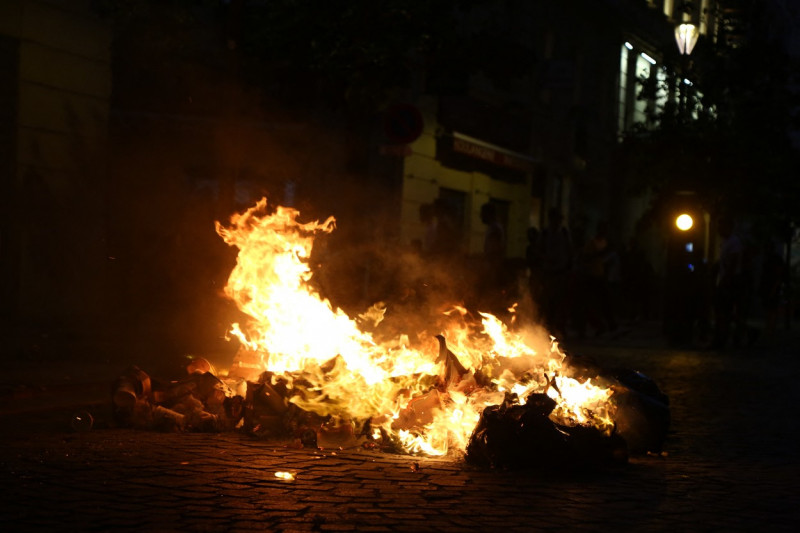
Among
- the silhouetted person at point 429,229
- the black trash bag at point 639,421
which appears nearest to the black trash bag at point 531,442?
the black trash bag at point 639,421

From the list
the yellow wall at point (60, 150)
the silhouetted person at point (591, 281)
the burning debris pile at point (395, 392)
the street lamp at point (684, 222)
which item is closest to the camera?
the burning debris pile at point (395, 392)

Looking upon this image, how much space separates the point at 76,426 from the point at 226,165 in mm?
14465

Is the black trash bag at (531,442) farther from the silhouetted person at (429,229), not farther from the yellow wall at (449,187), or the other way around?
the yellow wall at (449,187)

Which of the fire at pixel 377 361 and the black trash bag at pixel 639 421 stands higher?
the fire at pixel 377 361

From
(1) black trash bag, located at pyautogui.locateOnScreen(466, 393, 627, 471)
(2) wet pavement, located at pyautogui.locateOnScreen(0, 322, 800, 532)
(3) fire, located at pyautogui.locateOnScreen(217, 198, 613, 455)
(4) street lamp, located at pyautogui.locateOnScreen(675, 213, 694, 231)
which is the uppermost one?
(4) street lamp, located at pyautogui.locateOnScreen(675, 213, 694, 231)

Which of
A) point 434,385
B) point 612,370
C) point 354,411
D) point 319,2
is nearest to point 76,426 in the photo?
point 354,411

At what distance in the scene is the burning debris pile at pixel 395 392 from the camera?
21.1ft

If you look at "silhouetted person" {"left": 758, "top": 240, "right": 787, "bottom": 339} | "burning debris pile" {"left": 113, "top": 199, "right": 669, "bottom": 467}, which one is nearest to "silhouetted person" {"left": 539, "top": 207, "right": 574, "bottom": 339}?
"silhouetted person" {"left": 758, "top": 240, "right": 787, "bottom": 339}

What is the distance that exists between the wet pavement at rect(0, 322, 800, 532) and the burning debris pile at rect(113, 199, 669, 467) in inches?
6.3

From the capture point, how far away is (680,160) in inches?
1093

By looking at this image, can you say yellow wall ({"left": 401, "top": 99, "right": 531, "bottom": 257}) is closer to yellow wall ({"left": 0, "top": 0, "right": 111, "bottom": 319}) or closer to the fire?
yellow wall ({"left": 0, "top": 0, "right": 111, "bottom": 319})

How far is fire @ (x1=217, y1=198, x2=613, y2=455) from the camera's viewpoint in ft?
22.6

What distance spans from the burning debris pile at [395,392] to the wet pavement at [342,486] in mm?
160

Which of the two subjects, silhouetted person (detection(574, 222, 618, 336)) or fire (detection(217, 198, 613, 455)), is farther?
silhouetted person (detection(574, 222, 618, 336))
